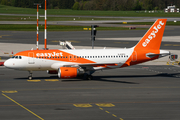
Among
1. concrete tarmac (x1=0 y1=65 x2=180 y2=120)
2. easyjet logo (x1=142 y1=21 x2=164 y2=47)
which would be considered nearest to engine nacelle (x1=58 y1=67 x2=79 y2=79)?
concrete tarmac (x1=0 y1=65 x2=180 y2=120)

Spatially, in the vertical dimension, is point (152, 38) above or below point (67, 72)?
above

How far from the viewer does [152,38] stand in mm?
45219

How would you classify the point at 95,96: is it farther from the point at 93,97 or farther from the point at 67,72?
the point at 67,72

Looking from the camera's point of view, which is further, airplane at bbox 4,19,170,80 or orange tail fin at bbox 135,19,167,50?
orange tail fin at bbox 135,19,167,50

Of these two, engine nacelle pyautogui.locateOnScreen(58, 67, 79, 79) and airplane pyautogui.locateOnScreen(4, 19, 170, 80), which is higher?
airplane pyautogui.locateOnScreen(4, 19, 170, 80)

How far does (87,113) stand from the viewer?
27484 mm

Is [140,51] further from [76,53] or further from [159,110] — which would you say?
[159,110]

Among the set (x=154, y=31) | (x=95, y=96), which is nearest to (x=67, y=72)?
(x=95, y=96)

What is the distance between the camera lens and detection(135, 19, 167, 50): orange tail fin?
44969 mm

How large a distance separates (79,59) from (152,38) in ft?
34.7

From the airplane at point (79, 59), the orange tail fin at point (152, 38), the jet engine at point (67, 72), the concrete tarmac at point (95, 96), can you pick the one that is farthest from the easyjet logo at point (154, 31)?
the jet engine at point (67, 72)

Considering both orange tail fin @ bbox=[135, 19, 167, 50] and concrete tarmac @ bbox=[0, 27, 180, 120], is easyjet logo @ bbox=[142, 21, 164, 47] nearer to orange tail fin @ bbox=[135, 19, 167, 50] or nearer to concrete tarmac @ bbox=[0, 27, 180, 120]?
orange tail fin @ bbox=[135, 19, 167, 50]

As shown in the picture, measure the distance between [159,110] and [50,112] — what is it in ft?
30.6

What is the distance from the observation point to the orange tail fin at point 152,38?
45.0 m
